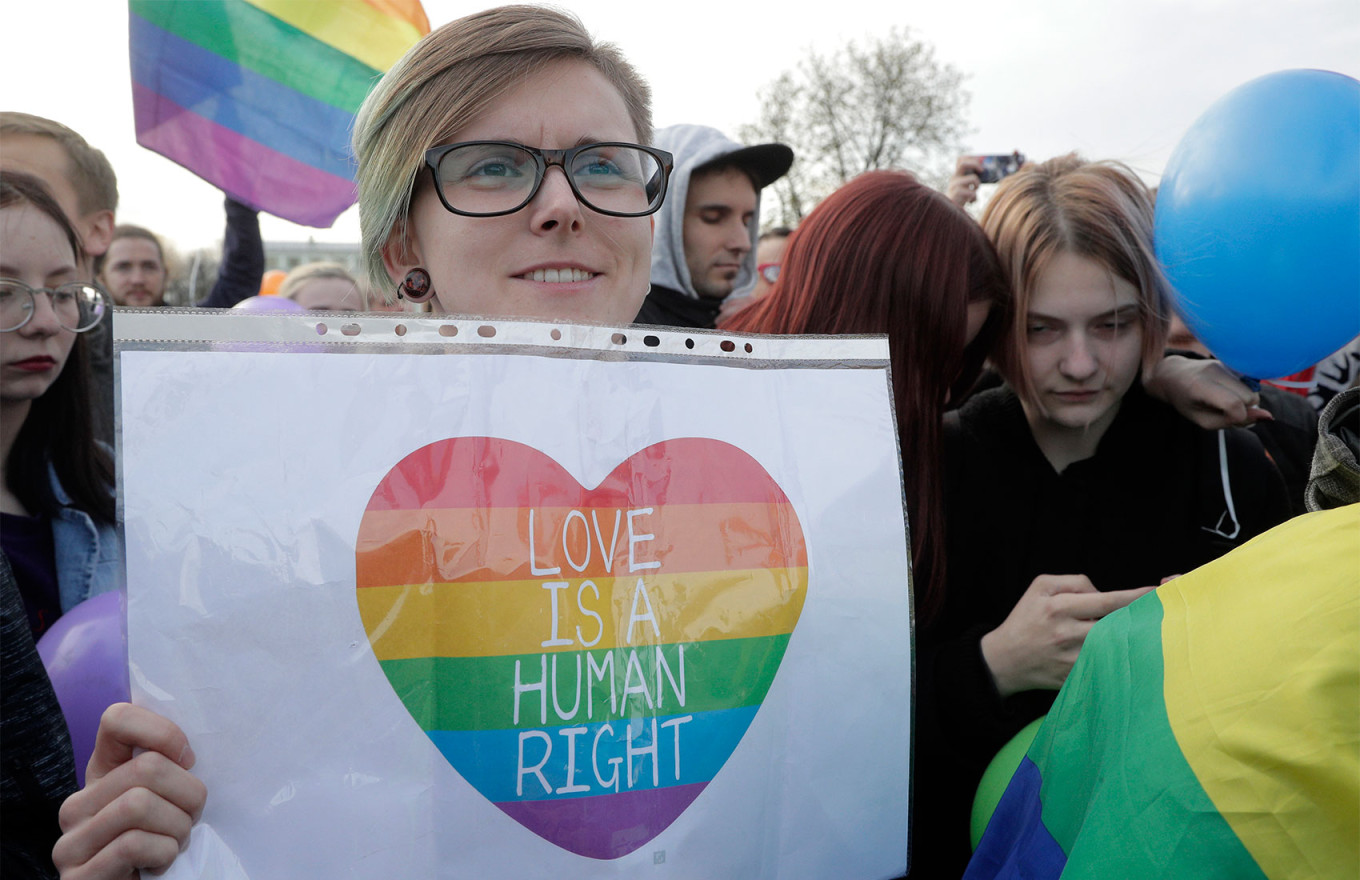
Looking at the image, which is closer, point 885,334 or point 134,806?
point 134,806

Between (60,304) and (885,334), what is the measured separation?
1.69 meters

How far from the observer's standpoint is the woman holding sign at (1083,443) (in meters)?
1.94

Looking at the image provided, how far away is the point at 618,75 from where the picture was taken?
1414mm

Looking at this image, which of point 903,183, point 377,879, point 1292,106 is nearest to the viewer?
point 377,879

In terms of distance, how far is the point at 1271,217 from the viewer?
1780 mm

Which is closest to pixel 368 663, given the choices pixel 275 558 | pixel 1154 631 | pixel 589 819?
pixel 275 558

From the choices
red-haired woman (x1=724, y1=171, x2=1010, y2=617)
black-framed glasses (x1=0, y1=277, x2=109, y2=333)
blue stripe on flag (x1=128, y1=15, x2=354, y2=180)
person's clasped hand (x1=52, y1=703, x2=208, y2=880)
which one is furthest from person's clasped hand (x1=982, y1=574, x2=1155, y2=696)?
blue stripe on flag (x1=128, y1=15, x2=354, y2=180)

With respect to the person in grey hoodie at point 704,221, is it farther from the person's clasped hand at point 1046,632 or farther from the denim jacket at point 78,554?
the person's clasped hand at point 1046,632

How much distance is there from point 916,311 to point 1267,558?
3.70ft

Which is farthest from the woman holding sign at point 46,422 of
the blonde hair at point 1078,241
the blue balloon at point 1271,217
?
the blue balloon at point 1271,217

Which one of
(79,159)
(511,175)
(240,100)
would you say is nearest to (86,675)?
(511,175)

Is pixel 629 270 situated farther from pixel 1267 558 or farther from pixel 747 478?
pixel 1267 558

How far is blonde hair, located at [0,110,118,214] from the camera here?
2482mm

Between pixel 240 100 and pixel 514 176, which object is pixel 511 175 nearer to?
pixel 514 176
